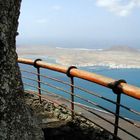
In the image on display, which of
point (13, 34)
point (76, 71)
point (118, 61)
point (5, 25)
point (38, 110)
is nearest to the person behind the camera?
point (5, 25)

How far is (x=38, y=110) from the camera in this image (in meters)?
6.39

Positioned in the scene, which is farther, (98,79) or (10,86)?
(98,79)

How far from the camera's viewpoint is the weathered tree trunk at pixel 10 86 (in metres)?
3.07

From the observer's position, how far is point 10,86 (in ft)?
10.3

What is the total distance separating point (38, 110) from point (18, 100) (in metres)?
3.14

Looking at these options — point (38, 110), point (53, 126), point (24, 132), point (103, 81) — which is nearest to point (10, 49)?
point (24, 132)

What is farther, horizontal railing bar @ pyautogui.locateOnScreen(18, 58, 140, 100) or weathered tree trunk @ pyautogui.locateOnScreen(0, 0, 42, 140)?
horizontal railing bar @ pyautogui.locateOnScreen(18, 58, 140, 100)

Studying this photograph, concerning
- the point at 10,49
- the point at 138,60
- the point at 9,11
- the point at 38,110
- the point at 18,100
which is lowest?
the point at 138,60

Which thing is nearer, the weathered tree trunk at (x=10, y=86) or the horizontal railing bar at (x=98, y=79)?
the weathered tree trunk at (x=10, y=86)

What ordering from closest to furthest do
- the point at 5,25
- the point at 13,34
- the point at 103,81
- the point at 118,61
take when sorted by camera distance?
the point at 5,25
the point at 13,34
the point at 103,81
the point at 118,61

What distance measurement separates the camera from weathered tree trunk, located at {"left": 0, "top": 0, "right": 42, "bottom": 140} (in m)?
3.07

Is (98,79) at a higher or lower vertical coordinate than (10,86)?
lower

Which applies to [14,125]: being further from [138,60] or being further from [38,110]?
[138,60]

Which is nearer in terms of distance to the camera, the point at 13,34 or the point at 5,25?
the point at 5,25
